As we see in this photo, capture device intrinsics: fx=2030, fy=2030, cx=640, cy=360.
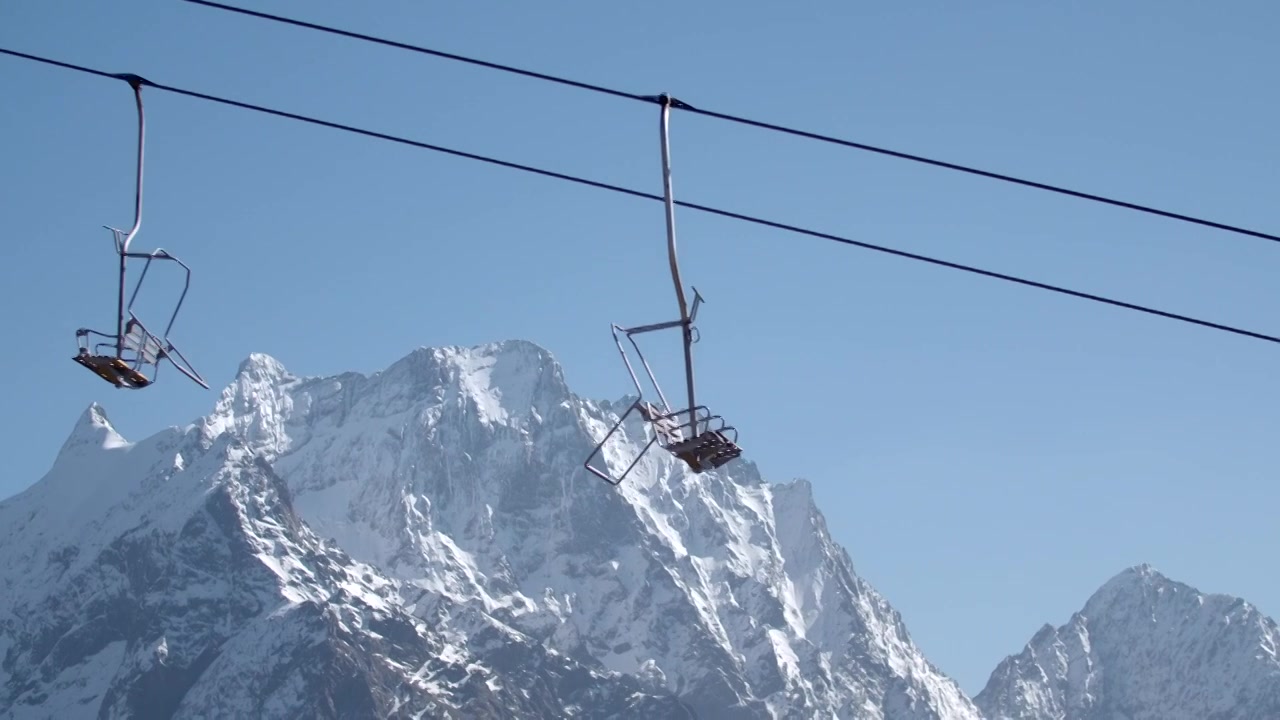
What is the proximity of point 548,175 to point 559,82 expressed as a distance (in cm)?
182

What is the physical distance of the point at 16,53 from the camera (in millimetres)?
27750

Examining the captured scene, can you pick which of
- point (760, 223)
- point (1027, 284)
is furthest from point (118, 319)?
point (1027, 284)

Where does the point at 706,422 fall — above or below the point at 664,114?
below

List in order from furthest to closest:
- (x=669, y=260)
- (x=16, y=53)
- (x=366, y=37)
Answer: (x=16, y=53)
(x=366, y=37)
(x=669, y=260)

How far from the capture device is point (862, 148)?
24.1 m

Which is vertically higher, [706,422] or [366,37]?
[366,37]

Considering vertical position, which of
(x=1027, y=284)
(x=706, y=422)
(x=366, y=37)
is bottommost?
(x=706, y=422)

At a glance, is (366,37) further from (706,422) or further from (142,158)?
(706,422)

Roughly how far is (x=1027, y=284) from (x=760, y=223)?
341 cm

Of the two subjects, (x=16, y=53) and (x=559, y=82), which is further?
(x=16, y=53)

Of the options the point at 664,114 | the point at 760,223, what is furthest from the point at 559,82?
the point at 760,223

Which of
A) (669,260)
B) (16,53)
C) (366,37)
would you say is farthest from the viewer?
(16,53)

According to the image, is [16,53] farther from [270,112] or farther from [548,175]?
[548,175]

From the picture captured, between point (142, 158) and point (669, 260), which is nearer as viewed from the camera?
point (669, 260)
